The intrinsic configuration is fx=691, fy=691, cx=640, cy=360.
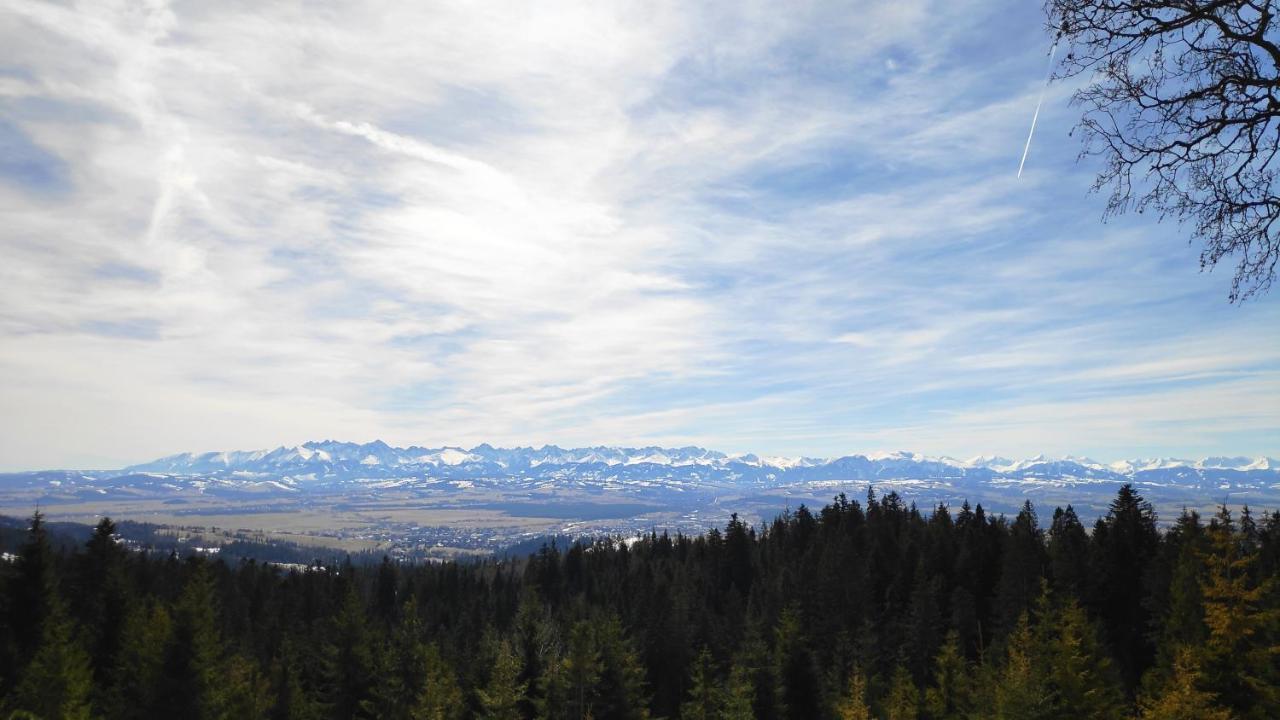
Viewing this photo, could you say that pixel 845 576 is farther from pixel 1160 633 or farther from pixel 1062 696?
pixel 1062 696

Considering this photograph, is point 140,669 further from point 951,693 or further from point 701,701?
point 951,693

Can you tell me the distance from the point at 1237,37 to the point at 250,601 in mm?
128305

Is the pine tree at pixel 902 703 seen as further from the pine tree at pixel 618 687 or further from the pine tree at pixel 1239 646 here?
the pine tree at pixel 618 687

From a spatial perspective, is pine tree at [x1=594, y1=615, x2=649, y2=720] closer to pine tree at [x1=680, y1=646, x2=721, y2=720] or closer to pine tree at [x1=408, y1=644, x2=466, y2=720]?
pine tree at [x1=680, y1=646, x2=721, y2=720]

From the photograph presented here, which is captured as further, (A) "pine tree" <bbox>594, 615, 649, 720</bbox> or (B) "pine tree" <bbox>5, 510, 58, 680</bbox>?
(A) "pine tree" <bbox>594, 615, 649, 720</bbox>

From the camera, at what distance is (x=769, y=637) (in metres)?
81.9

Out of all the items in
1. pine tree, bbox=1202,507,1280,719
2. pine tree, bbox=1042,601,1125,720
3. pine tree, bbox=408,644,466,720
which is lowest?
pine tree, bbox=408,644,466,720

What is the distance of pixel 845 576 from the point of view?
273ft

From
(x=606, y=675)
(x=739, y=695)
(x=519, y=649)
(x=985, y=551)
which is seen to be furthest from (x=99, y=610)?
(x=985, y=551)

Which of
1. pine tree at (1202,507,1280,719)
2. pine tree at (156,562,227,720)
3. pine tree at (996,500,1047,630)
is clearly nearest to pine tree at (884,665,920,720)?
pine tree at (1202,507,1280,719)

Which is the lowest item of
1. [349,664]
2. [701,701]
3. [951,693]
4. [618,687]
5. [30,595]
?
[701,701]

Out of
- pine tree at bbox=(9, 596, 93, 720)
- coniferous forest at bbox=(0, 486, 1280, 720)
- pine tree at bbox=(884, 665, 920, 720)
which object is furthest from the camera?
pine tree at bbox=(884, 665, 920, 720)

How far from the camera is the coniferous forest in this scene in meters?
32.2

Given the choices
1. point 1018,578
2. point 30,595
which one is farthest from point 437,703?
point 1018,578
